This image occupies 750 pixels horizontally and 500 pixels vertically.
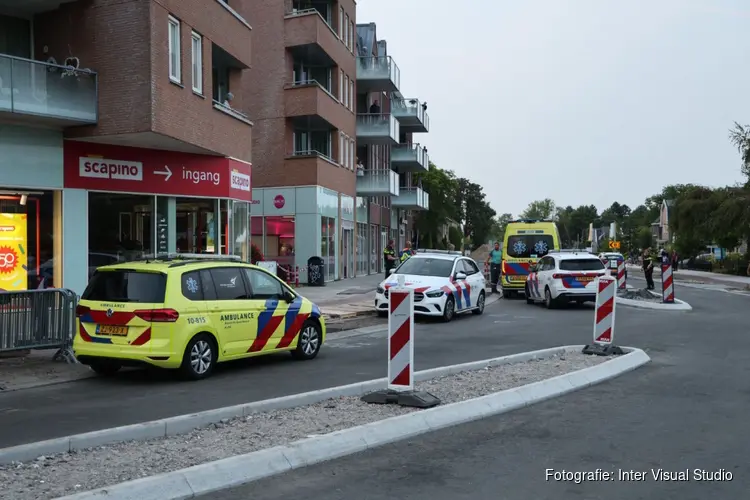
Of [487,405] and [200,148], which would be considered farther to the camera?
[200,148]

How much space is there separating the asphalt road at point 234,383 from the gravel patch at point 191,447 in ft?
3.67

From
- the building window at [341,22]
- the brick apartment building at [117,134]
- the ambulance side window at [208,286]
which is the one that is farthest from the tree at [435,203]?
the ambulance side window at [208,286]

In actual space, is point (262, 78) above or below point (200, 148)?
above

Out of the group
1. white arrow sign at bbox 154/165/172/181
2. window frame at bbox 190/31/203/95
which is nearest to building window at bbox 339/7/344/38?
window frame at bbox 190/31/203/95

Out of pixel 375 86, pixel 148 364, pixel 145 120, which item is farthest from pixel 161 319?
pixel 375 86

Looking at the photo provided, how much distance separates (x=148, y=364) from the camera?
9.35 meters

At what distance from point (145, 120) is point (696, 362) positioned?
38.8 feet

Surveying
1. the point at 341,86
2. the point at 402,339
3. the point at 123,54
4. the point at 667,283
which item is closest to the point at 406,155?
the point at 341,86

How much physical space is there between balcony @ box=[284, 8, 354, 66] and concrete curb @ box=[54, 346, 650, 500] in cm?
2454

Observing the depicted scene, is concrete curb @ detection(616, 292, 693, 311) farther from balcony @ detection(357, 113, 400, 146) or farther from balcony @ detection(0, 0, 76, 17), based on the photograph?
balcony @ detection(357, 113, 400, 146)

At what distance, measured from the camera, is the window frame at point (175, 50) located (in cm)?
1708

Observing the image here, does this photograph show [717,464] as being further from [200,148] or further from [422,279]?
[200,148]

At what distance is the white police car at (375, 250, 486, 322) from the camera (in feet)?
57.2

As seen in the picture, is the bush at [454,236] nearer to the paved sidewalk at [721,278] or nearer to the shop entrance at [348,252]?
the paved sidewalk at [721,278]
